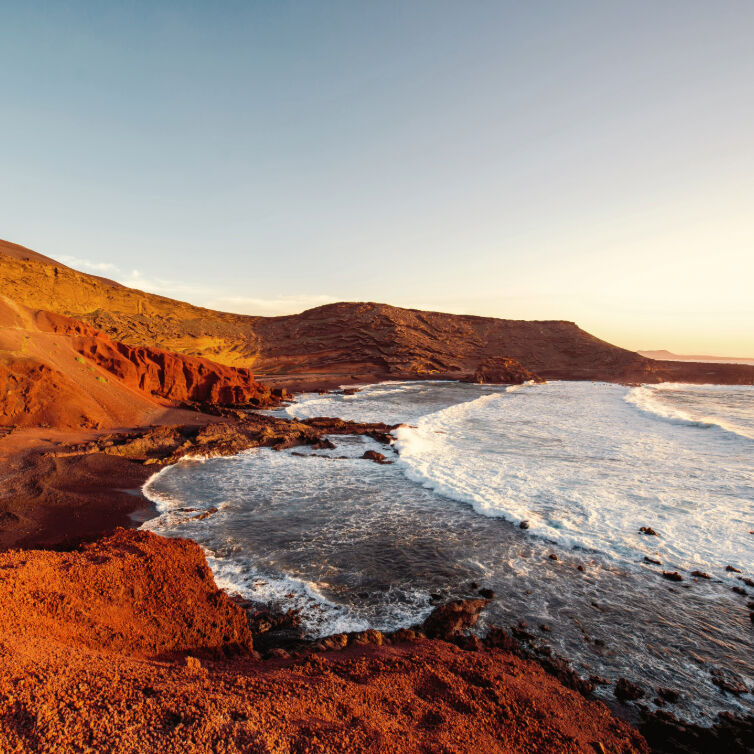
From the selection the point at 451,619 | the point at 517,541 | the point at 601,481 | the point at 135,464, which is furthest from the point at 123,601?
the point at 601,481

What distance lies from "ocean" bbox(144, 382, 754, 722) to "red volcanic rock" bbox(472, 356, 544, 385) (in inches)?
1270

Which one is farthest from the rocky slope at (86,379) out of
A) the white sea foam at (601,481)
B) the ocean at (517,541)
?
the white sea foam at (601,481)

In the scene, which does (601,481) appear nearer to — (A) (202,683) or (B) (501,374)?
(A) (202,683)

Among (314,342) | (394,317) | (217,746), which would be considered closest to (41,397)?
(217,746)

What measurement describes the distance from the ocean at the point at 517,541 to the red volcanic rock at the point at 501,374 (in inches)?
1270

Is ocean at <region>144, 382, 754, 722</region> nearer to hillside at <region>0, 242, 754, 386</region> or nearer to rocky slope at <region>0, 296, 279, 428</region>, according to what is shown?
rocky slope at <region>0, 296, 279, 428</region>

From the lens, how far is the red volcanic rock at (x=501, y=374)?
153 ft

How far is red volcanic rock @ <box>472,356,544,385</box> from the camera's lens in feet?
153

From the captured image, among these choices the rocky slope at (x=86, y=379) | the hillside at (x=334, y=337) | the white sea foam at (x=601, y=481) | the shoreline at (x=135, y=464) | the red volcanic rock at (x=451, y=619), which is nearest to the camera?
the shoreline at (x=135, y=464)

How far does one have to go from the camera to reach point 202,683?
2.71 meters

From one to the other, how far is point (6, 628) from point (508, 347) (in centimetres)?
7014

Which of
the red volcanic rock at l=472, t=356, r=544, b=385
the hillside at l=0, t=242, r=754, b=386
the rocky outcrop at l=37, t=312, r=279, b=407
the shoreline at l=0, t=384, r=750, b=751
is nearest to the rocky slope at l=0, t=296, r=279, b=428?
the rocky outcrop at l=37, t=312, r=279, b=407

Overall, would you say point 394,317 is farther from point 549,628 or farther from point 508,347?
point 549,628

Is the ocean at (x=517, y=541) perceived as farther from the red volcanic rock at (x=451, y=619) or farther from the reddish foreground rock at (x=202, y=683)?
the reddish foreground rock at (x=202, y=683)
